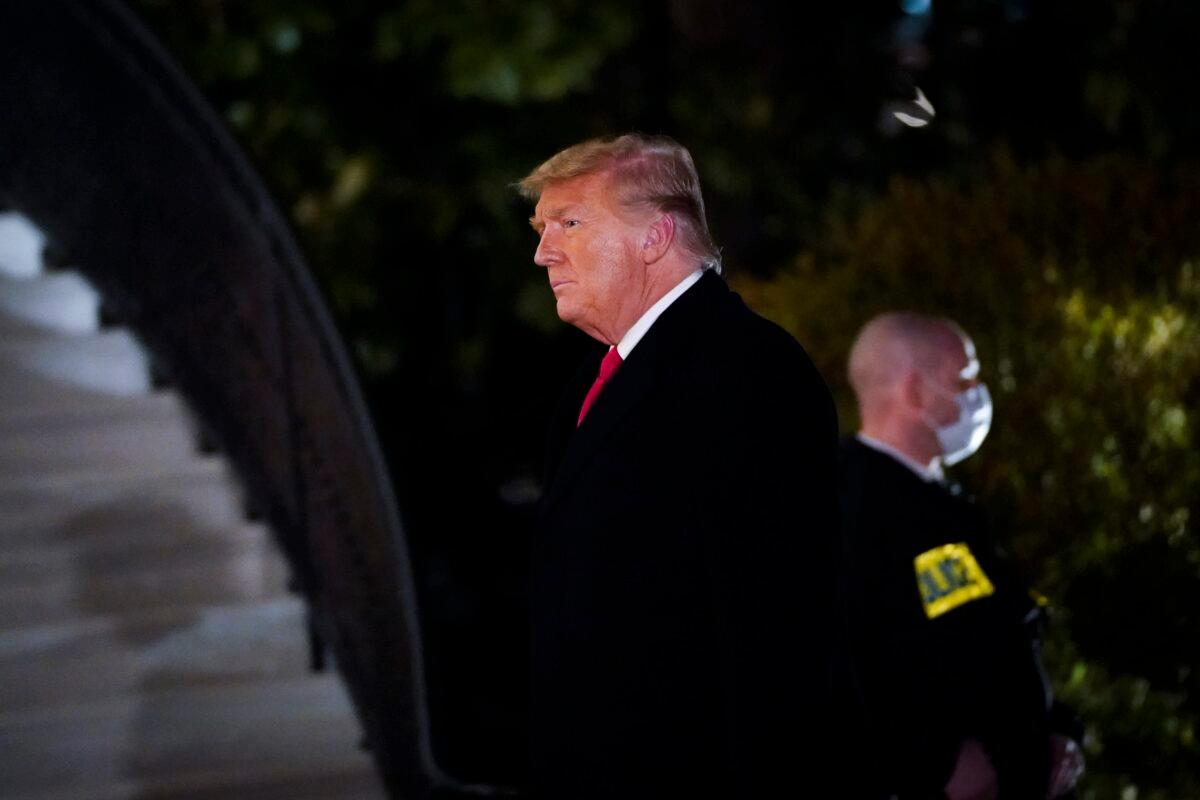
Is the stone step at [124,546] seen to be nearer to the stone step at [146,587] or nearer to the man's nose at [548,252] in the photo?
the stone step at [146,587]

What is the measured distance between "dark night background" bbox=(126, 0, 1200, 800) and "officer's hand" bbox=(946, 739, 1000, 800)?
132 cm

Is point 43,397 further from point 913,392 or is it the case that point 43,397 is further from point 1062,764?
point 1062,764

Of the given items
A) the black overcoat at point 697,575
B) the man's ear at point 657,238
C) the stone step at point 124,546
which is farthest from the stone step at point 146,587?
the man's ear at point 657,238

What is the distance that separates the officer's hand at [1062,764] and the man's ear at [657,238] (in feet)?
4.90

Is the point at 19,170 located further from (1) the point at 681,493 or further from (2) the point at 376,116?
(1) the point at 681,493

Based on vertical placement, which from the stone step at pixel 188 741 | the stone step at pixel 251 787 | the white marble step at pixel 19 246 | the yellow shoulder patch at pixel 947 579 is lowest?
the stone step at pixel 251 787

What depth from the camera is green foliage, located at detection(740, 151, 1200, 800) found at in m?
3.68

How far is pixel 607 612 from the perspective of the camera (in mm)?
1810

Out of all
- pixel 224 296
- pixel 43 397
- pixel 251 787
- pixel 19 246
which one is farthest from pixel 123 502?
pixel 19 246

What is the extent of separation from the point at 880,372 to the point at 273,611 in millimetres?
2742

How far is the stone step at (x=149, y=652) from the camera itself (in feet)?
14.5

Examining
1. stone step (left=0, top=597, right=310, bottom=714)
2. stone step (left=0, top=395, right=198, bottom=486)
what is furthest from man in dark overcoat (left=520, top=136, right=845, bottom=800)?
stone step (left=0, top=395, right=198, bottom=486)

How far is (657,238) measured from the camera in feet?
6.25

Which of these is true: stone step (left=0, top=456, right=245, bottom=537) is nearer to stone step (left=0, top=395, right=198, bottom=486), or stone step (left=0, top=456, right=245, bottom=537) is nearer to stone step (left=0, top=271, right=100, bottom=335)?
stone step (left=0, top=395, right=198, bottom=486)
